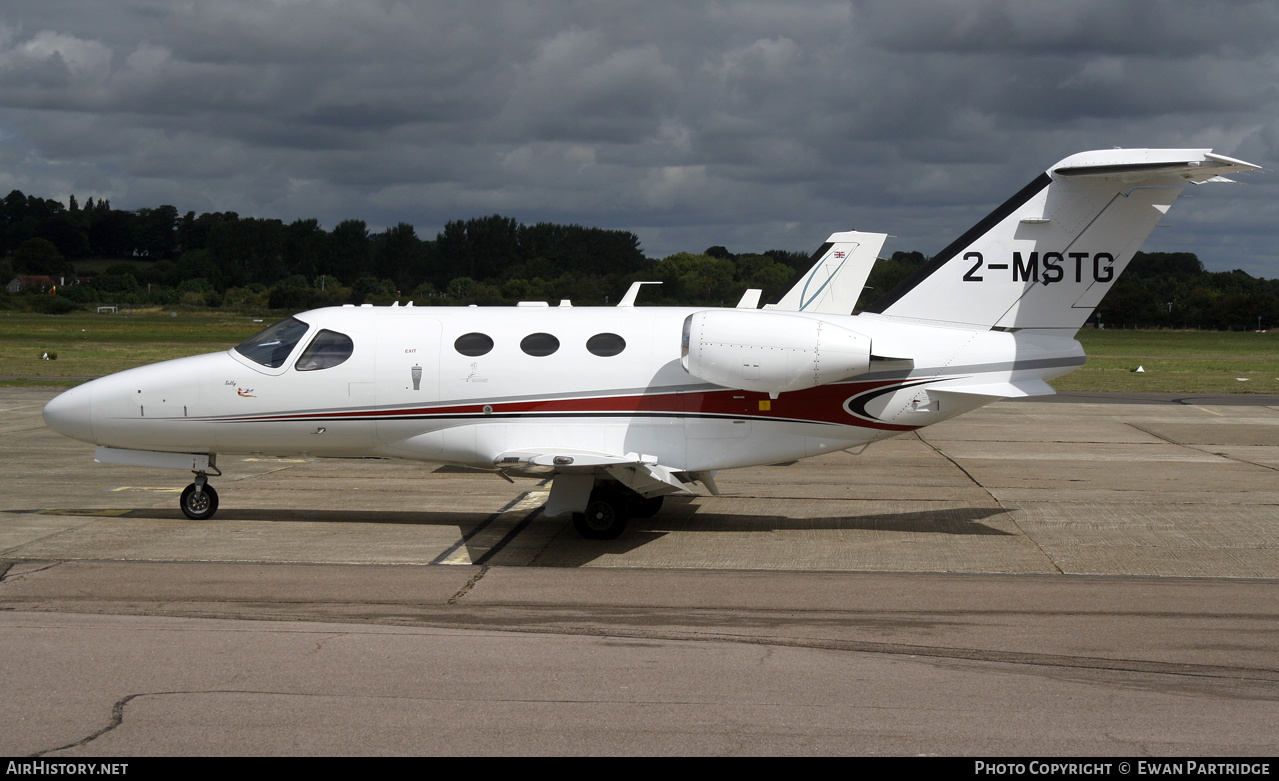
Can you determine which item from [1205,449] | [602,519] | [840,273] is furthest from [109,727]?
[840,273]

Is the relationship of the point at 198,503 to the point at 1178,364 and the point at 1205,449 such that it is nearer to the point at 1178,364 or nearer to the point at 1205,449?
the point at 1205,449

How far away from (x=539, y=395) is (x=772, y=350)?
2.89 metres

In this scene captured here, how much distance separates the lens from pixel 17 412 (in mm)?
26734

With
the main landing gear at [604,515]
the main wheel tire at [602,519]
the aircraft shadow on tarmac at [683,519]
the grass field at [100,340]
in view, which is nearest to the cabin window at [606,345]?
the main landing gear at [604,515]

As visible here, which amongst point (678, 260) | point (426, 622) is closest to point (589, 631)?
point (426, 622)

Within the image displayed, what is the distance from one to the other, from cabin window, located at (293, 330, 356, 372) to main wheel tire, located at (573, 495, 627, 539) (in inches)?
138

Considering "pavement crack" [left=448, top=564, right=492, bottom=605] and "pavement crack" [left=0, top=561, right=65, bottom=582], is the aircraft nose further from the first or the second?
"pavement crack" [left=448, top=564, right=492, bottom=605]

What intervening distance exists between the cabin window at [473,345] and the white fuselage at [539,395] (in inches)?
2.2

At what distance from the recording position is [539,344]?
512 inches

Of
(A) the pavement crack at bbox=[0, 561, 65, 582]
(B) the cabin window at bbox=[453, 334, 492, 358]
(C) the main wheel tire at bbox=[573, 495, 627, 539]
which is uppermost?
(B) the cabin window at bbox=[453, 334, 492, 358]

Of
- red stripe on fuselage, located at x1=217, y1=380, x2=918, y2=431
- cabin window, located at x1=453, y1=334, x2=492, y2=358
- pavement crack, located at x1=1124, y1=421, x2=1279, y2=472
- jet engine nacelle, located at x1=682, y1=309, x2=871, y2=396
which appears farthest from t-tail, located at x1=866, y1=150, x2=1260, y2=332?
pavement crack, located at x1=1124, y1=421, x2=1279, y2=472

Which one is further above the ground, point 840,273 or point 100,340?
point 840,273

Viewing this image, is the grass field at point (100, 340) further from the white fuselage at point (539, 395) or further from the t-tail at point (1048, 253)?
the t-tail at point (1048, 253)

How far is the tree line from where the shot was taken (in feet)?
142
